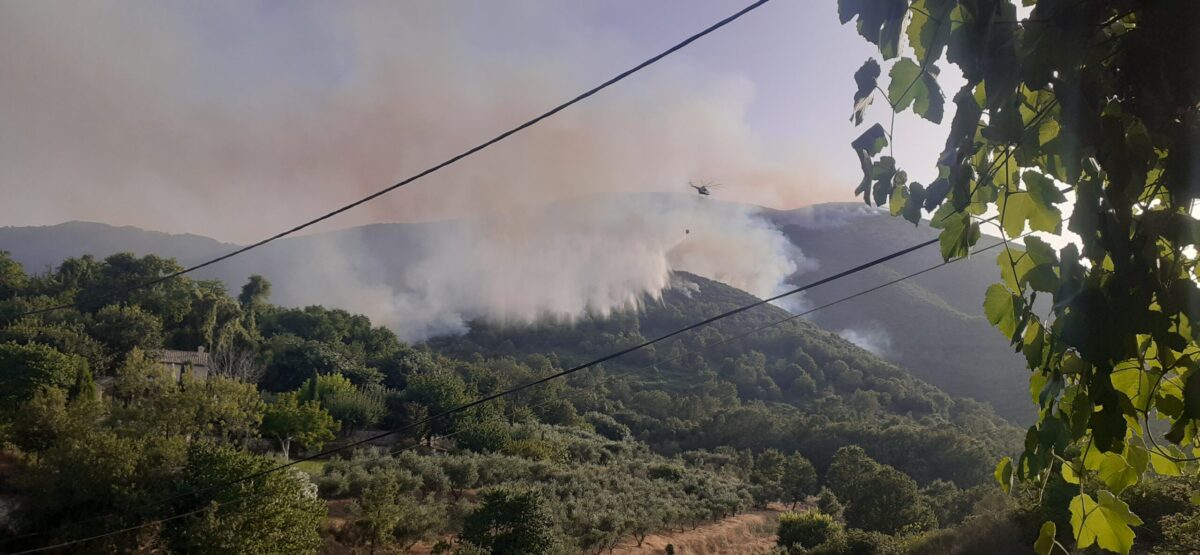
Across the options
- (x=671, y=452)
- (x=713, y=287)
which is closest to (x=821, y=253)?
(x=713, y=287)

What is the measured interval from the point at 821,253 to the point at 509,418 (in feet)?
471

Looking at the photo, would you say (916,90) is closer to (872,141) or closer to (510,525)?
(872,141)

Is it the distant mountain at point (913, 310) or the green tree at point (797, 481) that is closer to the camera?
the green tree at point (797, 481)

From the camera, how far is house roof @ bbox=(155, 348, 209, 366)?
117 ft

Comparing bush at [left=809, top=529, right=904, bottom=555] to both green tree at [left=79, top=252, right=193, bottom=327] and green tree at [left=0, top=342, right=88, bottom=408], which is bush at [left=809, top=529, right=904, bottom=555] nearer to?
green tree at [left=0, top=342, right=88, bottom=408]

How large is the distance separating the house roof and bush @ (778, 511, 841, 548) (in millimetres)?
32182

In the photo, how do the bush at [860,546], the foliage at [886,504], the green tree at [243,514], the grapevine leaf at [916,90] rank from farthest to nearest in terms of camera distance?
the foliage at [886,504] → the bush at [860,546] → the green tree at [243,514] → the grapevine leaf at [916,90]

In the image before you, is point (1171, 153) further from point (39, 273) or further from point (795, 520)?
point (39, 273)

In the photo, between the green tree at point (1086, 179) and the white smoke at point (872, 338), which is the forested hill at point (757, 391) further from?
the green tree at point (1086, 179)

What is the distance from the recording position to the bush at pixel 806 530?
2233 cm

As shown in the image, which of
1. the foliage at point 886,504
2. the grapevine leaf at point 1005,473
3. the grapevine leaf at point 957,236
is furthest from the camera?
the foliage at point 886,504

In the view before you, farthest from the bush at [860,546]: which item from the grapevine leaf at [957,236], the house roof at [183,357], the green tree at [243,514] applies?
the house roof at [183,357]

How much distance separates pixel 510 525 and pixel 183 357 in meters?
28.3

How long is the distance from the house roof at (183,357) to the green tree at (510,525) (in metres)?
24.8
